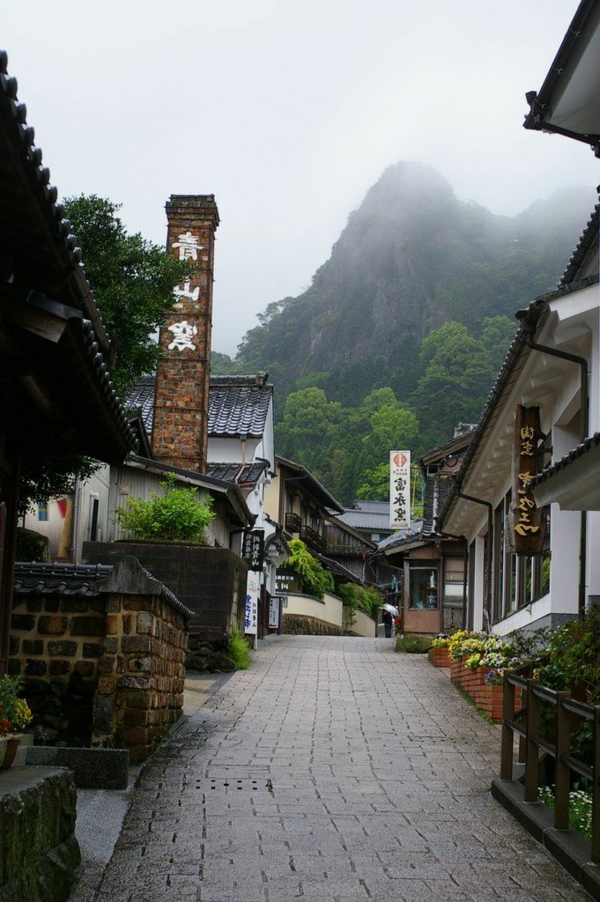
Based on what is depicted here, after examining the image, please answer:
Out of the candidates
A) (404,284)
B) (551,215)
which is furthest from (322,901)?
(551,215)

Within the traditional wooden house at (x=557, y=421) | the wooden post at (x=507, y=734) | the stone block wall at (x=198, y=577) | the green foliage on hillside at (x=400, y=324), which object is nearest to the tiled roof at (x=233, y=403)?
the stone block wall at (x=198, y=577)

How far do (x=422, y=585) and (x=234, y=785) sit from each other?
26.0 meters

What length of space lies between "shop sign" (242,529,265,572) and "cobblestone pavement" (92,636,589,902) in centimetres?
1186

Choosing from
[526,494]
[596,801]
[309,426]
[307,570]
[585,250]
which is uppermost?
[309,426]

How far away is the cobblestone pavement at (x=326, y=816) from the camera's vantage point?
247 inches

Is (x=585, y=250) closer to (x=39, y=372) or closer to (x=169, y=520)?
(x=39, y=372)

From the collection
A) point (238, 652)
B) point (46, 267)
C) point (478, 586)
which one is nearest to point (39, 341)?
point (46, 267)

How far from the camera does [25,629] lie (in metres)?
10.8

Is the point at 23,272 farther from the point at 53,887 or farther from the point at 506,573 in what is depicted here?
the point at 506,573

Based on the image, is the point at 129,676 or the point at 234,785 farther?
the point at 129,676

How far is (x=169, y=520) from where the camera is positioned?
20.7m

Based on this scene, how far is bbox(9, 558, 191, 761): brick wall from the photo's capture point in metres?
10.3

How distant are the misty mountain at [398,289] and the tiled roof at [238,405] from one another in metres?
62.7

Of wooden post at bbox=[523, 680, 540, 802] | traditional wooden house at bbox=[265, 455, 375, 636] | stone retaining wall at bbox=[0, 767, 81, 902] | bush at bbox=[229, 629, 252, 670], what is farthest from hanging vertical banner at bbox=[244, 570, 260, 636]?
stone retaining wall at bbox=[0, 767, 81, 902]
